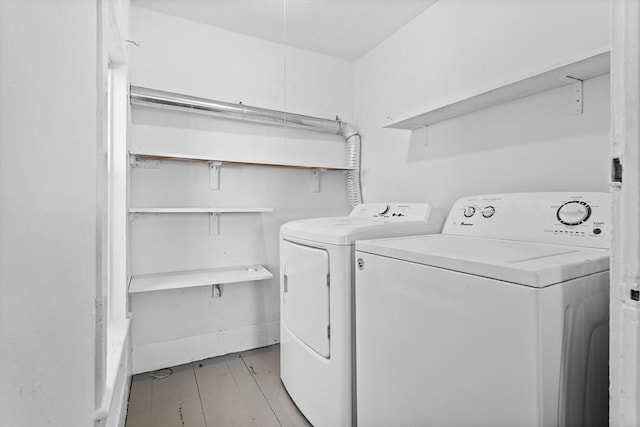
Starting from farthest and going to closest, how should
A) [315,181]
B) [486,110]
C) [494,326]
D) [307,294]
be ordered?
[315,181]
[486,110]
[307,294]
[494,326]

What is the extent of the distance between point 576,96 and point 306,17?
1757 millimetres

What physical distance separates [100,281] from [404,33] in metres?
2.50

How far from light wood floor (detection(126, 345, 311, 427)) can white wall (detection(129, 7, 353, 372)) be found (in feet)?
0.57

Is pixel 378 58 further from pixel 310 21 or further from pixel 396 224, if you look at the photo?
pixel 396 224

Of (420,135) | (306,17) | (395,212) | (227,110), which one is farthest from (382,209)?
(306,17)

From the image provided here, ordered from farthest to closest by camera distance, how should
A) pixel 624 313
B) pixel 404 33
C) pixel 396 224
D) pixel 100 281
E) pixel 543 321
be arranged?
pixel 404 33 < pixel 396 224 < pixel 100 281 < pixel 543 321 < pixel 624 313

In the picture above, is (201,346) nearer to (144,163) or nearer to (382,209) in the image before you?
(144,163)

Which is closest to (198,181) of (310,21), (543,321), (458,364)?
(310,21)

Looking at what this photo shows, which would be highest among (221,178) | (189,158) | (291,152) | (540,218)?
(291,152)

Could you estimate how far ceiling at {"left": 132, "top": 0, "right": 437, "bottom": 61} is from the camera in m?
2.15

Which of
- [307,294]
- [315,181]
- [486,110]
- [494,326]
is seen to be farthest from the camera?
[315,181]

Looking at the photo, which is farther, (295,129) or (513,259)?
(295,129)

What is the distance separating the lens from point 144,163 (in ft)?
7.28

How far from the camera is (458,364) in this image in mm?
958
